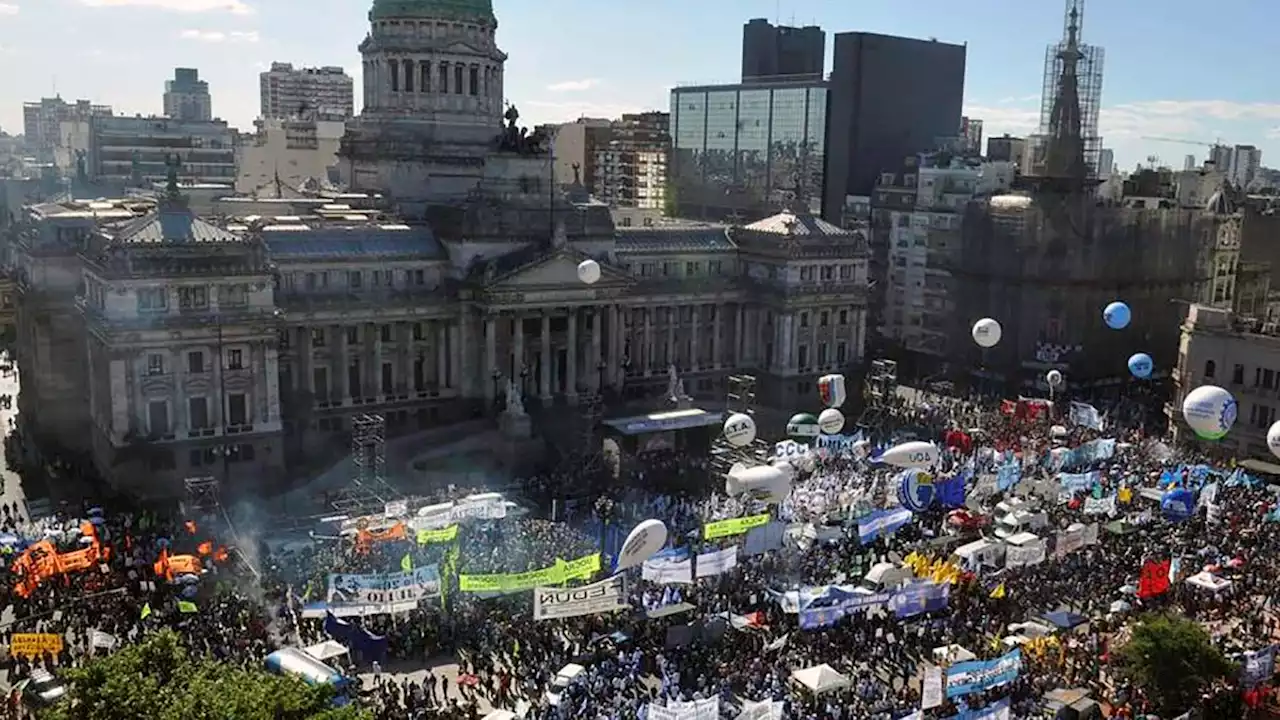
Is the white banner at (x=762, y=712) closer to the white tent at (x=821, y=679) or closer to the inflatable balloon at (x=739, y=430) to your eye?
the white tent at (x=821, y=679)

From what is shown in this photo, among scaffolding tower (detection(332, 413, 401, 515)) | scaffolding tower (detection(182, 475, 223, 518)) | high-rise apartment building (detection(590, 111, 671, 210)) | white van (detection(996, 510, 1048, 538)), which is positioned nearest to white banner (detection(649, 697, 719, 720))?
white van (detection(996, 510, 1048, 538))

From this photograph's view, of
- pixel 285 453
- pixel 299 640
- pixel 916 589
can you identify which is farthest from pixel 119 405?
pixel 916 589

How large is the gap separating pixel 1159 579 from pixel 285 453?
4558 cm

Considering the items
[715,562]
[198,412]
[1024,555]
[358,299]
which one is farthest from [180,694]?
[358,299]

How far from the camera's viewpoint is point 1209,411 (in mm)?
54781

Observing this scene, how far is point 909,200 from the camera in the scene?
115 meters

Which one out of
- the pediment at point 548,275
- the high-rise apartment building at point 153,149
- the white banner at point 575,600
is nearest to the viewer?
the white banner at point 575,600

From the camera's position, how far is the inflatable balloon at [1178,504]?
56.7 meters

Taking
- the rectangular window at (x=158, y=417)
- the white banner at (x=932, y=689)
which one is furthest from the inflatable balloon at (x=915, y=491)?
the rectangular window at (x=158, y=417)

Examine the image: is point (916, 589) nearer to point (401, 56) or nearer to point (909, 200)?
point (401, 56)

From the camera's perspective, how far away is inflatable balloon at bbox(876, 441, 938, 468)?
56.8 metres

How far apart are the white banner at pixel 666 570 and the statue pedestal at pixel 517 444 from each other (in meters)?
25.1

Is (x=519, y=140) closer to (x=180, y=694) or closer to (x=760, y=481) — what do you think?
(x=760, y=481)

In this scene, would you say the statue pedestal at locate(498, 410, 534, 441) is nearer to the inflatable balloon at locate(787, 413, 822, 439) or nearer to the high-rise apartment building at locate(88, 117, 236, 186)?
the inflatable balloon at locate(787, 413, 822, 439)
